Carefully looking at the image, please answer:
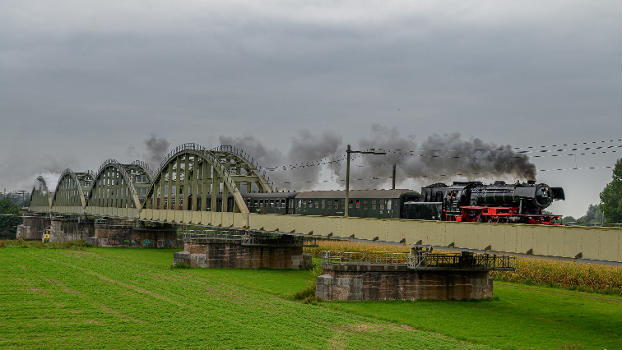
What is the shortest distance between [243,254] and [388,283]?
25.0 meters

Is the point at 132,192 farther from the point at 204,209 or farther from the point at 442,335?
the point at 442,335

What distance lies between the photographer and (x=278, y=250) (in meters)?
62.4

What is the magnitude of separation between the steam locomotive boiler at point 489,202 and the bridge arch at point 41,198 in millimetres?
126800

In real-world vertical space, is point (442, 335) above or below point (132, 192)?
below

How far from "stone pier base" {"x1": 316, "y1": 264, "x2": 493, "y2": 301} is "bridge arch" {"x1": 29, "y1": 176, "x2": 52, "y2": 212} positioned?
126 m

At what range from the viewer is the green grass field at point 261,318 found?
27672 mm

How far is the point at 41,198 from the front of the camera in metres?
168

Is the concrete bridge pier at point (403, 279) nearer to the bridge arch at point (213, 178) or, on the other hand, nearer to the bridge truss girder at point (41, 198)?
the bridge arch at point (213, 178)

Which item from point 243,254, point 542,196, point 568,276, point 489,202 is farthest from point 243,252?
point 542,196

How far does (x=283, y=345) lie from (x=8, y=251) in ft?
193

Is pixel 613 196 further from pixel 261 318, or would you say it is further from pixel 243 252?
pixel 261 318

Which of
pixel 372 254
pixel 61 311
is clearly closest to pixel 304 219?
pixel 372 254

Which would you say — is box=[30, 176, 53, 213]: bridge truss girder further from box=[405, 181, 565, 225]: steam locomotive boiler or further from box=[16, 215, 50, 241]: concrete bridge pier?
box=[405, 181, 565, 225]: steam locomotive boiler

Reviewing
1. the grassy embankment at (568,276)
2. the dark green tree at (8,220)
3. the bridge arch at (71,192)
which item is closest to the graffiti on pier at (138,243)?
the bridge arch at (71,192)
